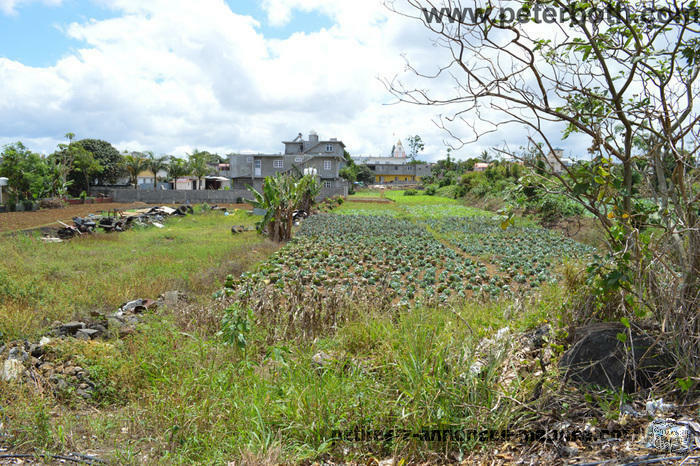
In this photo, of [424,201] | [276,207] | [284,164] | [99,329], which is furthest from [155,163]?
[99,329]

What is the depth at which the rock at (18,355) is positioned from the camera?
5271mm

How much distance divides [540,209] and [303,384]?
26399 millimetres

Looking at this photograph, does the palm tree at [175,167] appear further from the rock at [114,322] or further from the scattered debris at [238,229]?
the rock at [114,322]

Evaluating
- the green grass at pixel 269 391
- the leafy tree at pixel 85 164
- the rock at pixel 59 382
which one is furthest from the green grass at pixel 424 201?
the rock at pixel 59 382

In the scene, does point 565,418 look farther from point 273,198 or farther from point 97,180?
point 97,180

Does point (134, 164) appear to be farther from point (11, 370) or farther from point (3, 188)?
point (11, 370)

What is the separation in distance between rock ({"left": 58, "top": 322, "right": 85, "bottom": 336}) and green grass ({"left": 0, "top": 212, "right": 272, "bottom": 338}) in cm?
27

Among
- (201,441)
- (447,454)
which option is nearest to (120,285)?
(201,441)

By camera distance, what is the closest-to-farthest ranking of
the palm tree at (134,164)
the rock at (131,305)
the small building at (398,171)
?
the rock at (131,305), the palm tree at (134,164), the small building at (398,171)

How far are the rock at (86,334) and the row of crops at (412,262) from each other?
7.20 feet

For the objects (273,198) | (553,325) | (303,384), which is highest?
(273,198)

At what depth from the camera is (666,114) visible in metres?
3.65

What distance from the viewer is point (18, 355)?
5.36 metres

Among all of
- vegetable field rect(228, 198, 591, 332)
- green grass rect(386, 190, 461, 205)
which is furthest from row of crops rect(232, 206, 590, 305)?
green grass rect(386, 190, 461, 205)
